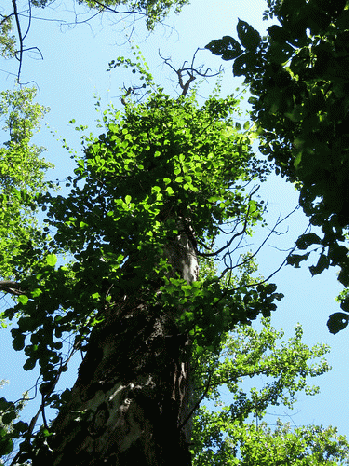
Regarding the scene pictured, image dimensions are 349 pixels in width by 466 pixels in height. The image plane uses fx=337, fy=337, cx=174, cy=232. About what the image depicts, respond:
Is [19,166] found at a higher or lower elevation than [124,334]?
higher

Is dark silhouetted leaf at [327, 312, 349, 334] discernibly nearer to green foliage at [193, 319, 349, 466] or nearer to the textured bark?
the textured bark

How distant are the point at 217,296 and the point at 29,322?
1192 mm

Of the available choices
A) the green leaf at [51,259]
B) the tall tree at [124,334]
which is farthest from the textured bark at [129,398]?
the green leaf at [51,259]

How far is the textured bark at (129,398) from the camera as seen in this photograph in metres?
1.83

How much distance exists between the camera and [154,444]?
6.30 ft

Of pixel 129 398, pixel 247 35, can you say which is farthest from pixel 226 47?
pixel 129 398

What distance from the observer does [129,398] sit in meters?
2.10

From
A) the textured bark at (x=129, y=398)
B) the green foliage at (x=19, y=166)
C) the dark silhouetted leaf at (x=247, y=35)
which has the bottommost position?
the textured bark at (x=129, y=398)

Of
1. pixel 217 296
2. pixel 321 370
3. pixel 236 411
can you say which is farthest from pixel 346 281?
pixel 321 370

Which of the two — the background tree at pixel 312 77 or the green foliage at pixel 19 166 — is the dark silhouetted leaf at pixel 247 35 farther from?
Result: the green foliage at pixel 19 166

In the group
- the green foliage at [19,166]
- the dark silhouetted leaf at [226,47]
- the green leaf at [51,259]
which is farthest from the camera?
the green foliage at [19,166]

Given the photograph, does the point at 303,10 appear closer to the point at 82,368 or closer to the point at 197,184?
the point at 82,368

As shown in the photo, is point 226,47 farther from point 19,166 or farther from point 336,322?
point 19,166

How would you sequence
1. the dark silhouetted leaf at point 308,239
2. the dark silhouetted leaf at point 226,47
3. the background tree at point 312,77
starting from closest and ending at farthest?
the background tree at point 312,77 < the dark silhouetted leaf at point 226,47 < the dark silhouetted leaf at point 308,239
